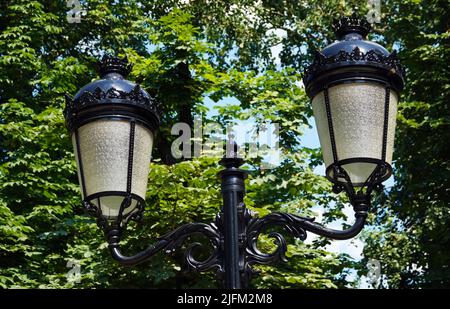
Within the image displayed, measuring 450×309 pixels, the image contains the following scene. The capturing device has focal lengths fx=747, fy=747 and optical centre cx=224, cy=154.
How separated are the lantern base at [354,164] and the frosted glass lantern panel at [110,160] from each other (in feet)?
3.03

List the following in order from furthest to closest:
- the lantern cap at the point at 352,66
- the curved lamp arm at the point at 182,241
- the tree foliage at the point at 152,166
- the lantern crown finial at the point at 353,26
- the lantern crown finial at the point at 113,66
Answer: the tree foliage at the point at 152,166
the lantern crown finial at the point at 113,66
the lantern crown finial at the point at 353,26
the lantern cap at the point at 352,66
the curved lamp arm at the point at 182,241

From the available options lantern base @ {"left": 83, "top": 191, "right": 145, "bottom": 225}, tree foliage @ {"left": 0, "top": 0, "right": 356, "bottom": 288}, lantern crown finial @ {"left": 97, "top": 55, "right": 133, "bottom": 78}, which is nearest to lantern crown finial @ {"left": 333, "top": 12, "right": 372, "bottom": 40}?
lantern crown finial @ {"left": 97, "top": 55, "right": 133, "bottom": 78}

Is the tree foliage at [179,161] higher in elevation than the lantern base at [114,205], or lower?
higher

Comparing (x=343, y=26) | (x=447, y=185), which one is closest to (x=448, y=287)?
(x=447, y=185)

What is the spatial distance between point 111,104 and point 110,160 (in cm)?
27

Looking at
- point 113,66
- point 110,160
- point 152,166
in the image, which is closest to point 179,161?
point 152,166

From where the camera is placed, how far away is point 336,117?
11.4 feet

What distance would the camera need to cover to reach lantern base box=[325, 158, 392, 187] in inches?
136

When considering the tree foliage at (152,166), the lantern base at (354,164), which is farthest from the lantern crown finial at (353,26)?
the tree foliage at (152,166)

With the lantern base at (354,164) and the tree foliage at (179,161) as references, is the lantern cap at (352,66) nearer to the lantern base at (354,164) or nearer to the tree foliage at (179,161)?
the lantern base at (354,164)

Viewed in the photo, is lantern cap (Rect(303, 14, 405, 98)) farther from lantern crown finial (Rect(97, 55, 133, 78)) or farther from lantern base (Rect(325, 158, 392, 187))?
lantern crown finial (Rect(97, 55, 133, 78))

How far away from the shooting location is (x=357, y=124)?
3459mm

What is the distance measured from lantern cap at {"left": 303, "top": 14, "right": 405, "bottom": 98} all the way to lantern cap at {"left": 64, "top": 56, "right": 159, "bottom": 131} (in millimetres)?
800

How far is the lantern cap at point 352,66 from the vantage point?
3.49 metres
